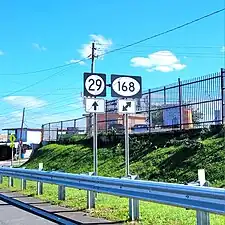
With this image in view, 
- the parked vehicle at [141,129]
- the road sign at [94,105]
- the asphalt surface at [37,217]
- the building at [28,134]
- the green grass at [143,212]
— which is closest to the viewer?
the green grass at [143,212]

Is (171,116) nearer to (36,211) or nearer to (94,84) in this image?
(94,84)

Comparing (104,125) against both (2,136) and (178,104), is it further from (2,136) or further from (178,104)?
(2,136)

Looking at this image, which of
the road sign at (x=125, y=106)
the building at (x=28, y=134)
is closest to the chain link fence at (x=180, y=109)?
the road sign at (x=125, y=106)

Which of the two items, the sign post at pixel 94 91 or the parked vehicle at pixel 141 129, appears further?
the parked vehicle at pixel 141 129

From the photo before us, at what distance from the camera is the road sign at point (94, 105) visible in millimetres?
11461

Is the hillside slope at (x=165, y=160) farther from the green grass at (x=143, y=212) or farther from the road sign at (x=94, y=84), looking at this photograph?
the road sign at (x=94, y=84)

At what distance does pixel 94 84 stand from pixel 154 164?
791 centimetres

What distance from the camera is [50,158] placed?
31.1 metres

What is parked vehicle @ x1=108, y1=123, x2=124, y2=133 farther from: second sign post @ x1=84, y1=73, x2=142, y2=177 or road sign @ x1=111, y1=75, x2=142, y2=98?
road sign @ x1=111, y1=75, x2=142, y2=98

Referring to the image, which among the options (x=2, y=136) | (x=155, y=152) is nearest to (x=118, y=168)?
(x=155, y=152)

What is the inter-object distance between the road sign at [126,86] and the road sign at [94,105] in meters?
0.70

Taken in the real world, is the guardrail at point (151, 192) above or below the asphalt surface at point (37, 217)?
above

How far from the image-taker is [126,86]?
11.1m

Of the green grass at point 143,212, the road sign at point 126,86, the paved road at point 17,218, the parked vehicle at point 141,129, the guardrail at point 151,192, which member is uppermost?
the road sign at point 126,86
